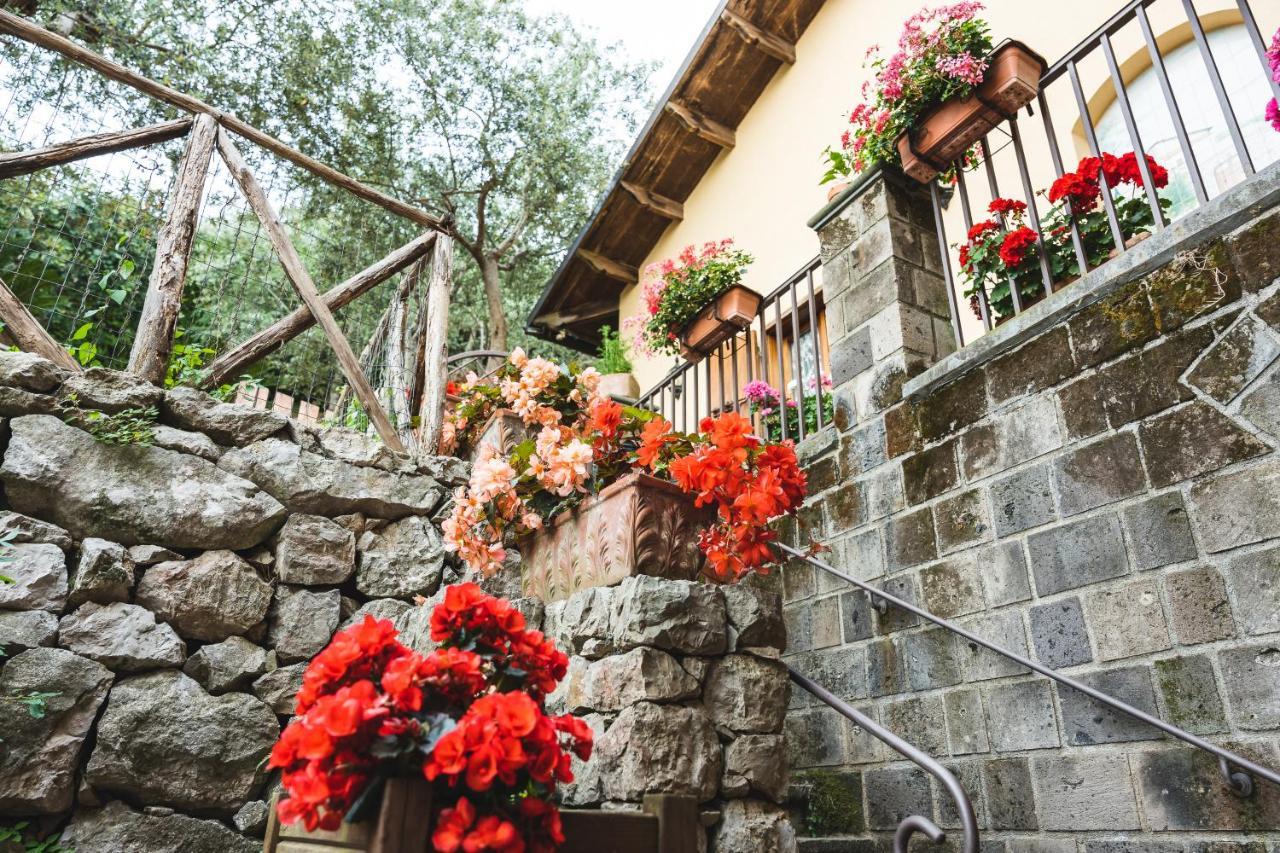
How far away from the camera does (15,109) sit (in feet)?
24.7

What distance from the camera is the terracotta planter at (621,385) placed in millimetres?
7445

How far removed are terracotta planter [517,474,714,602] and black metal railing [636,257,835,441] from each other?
131 cm

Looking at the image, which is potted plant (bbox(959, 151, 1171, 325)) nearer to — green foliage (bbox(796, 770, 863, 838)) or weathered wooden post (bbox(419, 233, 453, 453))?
green foliage (bbox(796, 770, 863, 838))

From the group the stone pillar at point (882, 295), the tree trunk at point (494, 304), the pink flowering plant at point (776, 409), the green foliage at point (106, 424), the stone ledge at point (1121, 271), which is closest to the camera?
the stone ledge at point (1121, 271)

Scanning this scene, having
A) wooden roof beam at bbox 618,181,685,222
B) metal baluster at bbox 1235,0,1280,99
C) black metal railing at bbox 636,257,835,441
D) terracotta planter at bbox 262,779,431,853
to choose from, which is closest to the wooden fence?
black metal railing at bbox 636,257,835,441

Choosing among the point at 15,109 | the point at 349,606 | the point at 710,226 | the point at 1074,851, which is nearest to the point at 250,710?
the point at 349,606

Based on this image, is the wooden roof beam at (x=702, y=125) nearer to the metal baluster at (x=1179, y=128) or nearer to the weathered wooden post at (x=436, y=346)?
the weathered wooden post at (x=436, y=346)

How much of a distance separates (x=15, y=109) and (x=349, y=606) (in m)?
7.70

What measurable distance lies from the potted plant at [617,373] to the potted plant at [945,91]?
417cm

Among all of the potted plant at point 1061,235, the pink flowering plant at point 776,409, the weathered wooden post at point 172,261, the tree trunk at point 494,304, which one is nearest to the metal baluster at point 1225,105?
the potted plant at point 1061,235

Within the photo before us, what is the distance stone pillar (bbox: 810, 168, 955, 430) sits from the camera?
10.2 feet

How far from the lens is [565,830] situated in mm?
1439

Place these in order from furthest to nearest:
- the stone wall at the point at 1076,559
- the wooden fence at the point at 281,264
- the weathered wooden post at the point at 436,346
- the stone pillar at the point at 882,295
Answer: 1. the weathered wooden post at the point at 436,346
2. the wooden fence at the point at 281,264
3. the stone pillar at the point at 882,295
4. the stone wall at the point at 1076,559

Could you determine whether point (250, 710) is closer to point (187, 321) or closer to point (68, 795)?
point (68, 795)
